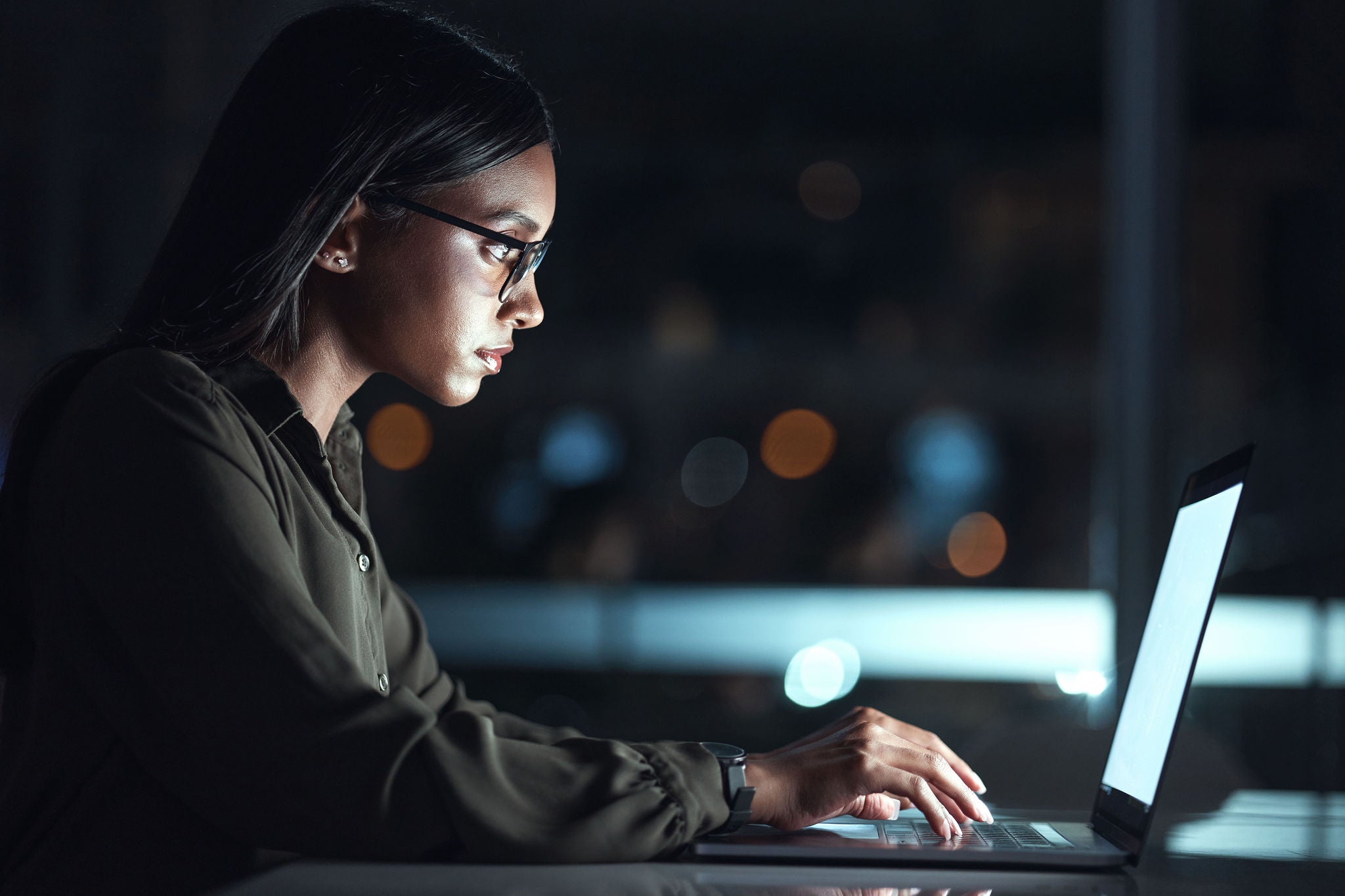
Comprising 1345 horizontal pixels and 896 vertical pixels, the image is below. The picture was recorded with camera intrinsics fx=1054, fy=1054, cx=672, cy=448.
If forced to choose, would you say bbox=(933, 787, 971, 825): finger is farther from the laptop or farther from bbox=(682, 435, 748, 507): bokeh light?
bbox=(682, 435, 748, 507): bokeh light

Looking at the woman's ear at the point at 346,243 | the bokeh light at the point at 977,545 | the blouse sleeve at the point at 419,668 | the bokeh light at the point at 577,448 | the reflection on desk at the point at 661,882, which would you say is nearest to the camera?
the reflection on desk at the point at 661,882

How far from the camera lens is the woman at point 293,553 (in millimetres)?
768

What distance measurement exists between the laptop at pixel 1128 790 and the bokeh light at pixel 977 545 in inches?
127

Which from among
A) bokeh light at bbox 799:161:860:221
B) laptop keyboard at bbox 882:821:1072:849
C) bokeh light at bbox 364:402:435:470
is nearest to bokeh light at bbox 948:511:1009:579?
bokeh light at bbox 799:161:860:221

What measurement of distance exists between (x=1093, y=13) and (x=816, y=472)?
2.05 meters

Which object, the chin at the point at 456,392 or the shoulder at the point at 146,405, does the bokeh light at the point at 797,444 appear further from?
the shoulder at the point at 146,405

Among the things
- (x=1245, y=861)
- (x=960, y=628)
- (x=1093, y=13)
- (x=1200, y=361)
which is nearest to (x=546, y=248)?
(x=1245, y=861)

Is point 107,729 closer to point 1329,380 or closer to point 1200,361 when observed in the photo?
point 1329,380

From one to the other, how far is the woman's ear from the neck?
59 millimetres

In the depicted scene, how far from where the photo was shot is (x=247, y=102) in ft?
3.45

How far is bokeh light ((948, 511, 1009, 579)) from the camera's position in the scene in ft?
14.0

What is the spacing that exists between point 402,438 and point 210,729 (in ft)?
12.0

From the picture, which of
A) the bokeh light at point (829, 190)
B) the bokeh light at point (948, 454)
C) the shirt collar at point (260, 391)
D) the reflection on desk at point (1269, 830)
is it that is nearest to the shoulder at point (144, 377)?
the shirt collar at point (260, 391)

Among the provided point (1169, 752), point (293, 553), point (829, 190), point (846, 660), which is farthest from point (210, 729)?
point (829, 190)
